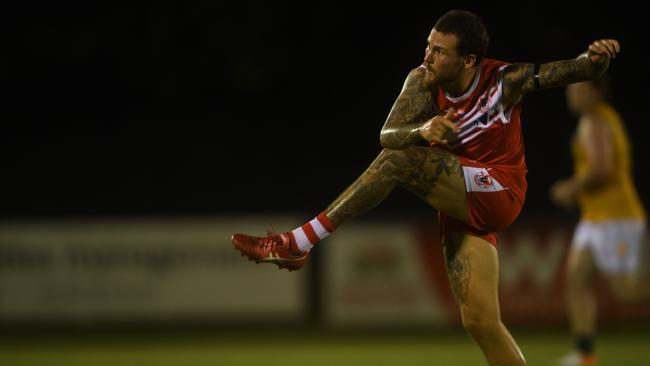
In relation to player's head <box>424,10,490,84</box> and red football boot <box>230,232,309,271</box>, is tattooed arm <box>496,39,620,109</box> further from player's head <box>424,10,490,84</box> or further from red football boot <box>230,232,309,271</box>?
red football boot <box>230,232,309,271</box>

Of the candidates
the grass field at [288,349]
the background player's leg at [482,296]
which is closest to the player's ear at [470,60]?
the background player's leg at [482,296]

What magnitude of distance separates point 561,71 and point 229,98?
1290 cm

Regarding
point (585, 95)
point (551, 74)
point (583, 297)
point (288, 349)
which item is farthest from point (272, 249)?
point (288, 349)

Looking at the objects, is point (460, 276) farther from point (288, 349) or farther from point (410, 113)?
point (288, 349)

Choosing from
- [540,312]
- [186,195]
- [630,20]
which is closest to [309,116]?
[186,195]

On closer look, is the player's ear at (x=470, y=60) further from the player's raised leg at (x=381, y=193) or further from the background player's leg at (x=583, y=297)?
the background player's leg at (x=583, y=297)

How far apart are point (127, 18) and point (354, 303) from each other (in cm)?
606

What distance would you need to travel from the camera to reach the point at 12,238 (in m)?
11.8

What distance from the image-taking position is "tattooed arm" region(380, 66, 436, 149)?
14.9 ft

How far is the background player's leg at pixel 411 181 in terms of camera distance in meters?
4.58

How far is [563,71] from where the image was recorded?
4.54 metres

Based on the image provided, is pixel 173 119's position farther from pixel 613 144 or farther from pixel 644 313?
pixel 613 144

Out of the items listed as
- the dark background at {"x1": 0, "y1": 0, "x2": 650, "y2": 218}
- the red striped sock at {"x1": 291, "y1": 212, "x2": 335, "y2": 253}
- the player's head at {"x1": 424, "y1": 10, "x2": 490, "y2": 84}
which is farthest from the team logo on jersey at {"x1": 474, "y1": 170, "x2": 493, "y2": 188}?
the dark background at {"x1": 0, "y1": 0, "x2": 650, "y2": 218}

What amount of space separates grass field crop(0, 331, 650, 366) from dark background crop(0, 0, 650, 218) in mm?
4936
